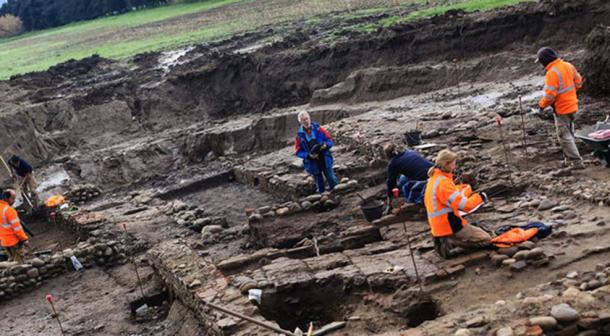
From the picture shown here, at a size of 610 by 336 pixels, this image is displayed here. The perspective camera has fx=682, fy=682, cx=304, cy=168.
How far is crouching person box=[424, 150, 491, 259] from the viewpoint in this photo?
769 centimetres

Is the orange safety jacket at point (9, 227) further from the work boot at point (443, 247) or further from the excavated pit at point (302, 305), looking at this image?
the work boot at point (443, 247)

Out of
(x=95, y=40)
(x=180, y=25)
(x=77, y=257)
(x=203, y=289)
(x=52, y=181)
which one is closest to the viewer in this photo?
(x=203, y=289)

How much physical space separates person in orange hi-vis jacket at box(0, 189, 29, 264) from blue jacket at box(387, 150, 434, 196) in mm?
7222

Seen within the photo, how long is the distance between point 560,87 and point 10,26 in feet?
224

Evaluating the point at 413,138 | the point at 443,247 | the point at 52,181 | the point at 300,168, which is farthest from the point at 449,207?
the point at 52,181

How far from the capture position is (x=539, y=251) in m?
7.28

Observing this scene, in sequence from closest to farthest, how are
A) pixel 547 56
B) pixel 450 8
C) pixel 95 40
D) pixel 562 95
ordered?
pixel 547 56
pixel 562 95
pixel 450 8
pixel 95 40

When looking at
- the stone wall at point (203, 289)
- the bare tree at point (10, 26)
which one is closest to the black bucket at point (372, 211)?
the stone wall at point (203, 289)

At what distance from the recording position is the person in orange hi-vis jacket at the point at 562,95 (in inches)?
400

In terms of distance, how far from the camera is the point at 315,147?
1266 cm

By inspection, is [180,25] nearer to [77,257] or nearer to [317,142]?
[77,257]

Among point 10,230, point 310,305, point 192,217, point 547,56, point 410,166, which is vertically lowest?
point 192,217

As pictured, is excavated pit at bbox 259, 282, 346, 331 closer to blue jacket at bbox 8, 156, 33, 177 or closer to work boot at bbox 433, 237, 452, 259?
work boot at bbox 433, 237, 452, 259

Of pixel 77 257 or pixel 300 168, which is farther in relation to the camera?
pixel 300 168
